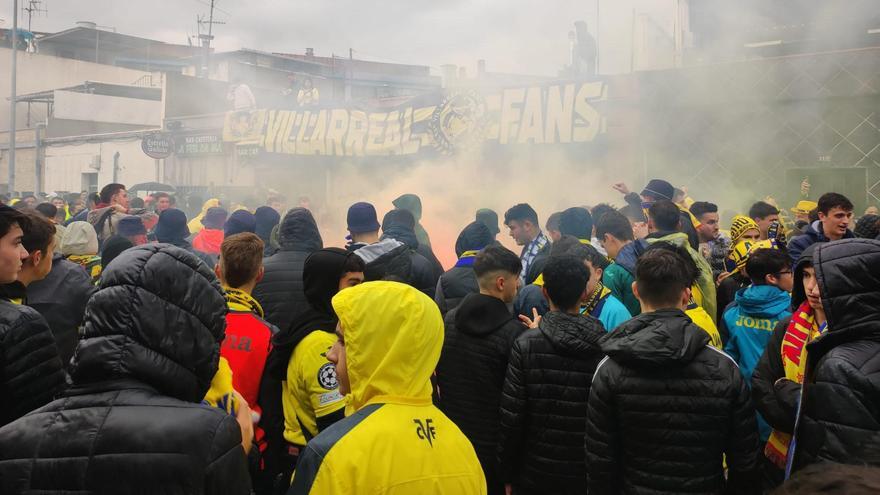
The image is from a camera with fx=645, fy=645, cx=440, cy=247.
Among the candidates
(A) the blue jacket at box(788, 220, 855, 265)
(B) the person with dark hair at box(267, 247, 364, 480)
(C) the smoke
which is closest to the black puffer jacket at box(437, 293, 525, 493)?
(B) the person with dark hair at box(267, 247, 364, 480)

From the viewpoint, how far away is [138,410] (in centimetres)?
165

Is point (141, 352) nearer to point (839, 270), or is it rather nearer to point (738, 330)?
point (839, 270)

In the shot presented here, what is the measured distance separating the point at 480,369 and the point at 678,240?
1.99 m

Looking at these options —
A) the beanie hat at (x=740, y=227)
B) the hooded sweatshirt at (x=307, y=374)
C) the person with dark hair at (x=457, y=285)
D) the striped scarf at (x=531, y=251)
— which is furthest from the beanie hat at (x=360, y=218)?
the beanie hat at (x=740, y=227)

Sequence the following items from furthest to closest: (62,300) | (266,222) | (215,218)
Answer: (215,218), (266,222), (62,300)

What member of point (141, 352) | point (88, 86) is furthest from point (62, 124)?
point (141, 352)

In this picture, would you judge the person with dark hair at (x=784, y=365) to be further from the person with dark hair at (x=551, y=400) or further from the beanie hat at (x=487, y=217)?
the beanie hat at (x=487, y=217)

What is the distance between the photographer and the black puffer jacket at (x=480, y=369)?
3787mm

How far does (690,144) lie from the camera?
40.7ft

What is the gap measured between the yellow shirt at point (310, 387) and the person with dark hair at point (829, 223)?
13.9 feet

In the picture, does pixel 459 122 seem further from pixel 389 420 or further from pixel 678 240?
pixel 389 420

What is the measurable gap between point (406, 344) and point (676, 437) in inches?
55.4

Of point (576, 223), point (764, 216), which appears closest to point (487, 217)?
point (576, 223)

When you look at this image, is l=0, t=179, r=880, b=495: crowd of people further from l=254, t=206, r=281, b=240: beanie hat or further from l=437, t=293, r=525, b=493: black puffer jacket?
l=254, t=206, r=281, b=240: beanie hat
